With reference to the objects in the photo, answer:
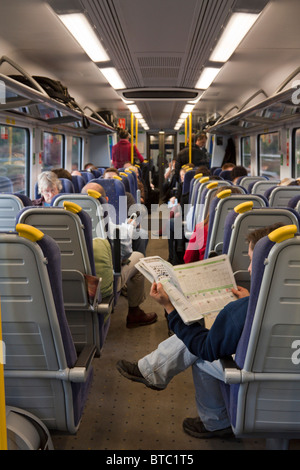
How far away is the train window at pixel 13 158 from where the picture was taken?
6766mm

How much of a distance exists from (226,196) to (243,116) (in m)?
5.49

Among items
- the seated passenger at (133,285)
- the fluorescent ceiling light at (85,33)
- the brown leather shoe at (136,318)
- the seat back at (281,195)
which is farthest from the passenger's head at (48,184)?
the seat back at (281,195)

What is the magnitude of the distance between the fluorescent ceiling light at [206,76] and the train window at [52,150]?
3477 millimetres

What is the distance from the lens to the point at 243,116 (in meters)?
8.62

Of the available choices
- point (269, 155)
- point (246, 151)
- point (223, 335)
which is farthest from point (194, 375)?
point (246, 151)

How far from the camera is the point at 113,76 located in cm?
654

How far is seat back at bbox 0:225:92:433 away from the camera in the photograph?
183 centimetres

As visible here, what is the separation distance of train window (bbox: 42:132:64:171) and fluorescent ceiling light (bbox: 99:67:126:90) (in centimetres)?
246

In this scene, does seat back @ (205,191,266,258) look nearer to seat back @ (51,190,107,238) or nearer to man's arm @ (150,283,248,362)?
seat back @ (51,190,107,238)

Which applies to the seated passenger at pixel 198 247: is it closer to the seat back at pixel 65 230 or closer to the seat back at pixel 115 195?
the seat back at pixel 65 230

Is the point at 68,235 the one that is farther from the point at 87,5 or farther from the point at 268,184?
the point at 268,184
